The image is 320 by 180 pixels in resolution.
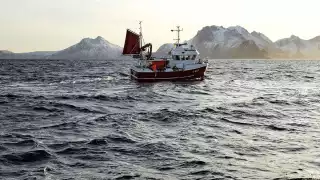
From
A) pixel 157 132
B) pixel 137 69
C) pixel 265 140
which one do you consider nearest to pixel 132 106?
pixel 157 132

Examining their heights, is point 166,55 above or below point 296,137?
above

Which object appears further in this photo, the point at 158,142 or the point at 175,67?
the point at 175,67

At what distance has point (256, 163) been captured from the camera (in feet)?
47.0

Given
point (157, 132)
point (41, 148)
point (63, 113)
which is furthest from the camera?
point (63, 113)

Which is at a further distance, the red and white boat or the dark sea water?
the red and white boat

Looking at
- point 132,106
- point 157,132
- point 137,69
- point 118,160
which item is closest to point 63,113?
point 132,106

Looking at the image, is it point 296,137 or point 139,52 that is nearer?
point 296,137

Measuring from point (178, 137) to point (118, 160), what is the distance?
16.3 feet

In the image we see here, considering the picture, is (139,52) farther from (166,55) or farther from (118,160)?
(118,160)

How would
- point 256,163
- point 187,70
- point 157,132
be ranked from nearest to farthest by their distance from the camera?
point 256,163 < point 157,132 < point 187,70

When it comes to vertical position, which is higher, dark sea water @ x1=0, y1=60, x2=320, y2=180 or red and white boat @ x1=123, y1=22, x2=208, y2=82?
red and white boat @ x1=123, y1=22, x2=208, y2=82

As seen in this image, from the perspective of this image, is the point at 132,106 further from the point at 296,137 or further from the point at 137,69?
the point at 137,69

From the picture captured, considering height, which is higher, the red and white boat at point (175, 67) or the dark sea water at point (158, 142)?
the red and white boat at point (175, 67)

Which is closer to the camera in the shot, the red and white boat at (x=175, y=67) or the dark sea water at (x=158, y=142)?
the dark sea water at (x=158, y=142)
